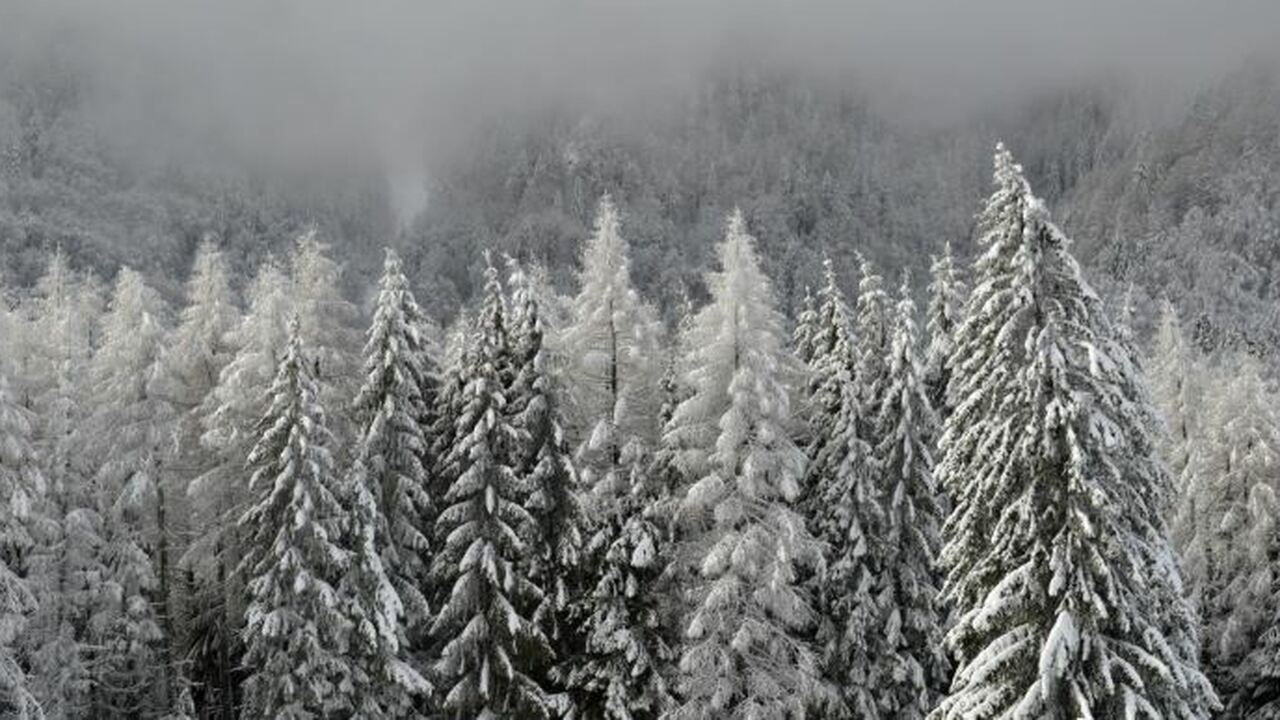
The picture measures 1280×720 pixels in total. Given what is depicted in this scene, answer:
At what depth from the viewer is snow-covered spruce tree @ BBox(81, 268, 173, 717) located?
33031mm

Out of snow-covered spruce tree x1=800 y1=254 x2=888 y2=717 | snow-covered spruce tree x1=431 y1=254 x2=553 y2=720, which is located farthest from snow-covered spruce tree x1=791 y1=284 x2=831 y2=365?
snow-covered spruce tree x1=431 y1=254 x2=553 y2=720

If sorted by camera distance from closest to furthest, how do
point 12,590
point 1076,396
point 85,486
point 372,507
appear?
point 1076,396 → point 12,590 → point 372,507 → point 85,486

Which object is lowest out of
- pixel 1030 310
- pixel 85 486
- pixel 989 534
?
pixel 989 534

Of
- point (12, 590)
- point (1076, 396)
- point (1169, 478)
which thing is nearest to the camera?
point (1076, 396)

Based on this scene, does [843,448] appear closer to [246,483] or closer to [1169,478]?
[1169,478]

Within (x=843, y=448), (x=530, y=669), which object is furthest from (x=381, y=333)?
(x=843, y=448)

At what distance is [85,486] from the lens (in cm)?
3372

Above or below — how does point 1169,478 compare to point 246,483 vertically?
below

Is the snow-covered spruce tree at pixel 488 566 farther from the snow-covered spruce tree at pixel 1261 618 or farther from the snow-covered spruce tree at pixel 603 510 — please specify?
the snow-covered spruce tree at pixel 1261 618

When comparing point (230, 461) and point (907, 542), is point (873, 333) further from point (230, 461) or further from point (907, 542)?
point (230, 461)

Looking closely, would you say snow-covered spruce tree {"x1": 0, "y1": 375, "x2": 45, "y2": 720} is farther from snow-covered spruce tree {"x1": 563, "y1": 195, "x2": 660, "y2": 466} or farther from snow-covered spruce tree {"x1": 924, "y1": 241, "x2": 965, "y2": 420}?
snow-covered spruce tree {"x1": 924, "y1": 241, "x2": 965, "y2": 420}

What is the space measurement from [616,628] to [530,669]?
9.94 feet

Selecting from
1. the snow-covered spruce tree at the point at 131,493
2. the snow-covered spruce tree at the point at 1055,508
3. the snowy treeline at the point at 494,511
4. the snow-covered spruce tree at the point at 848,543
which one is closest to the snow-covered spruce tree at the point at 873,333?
the snowy treeline at the point at 494,511

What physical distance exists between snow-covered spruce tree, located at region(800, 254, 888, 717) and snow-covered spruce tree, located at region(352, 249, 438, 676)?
11066 mm
